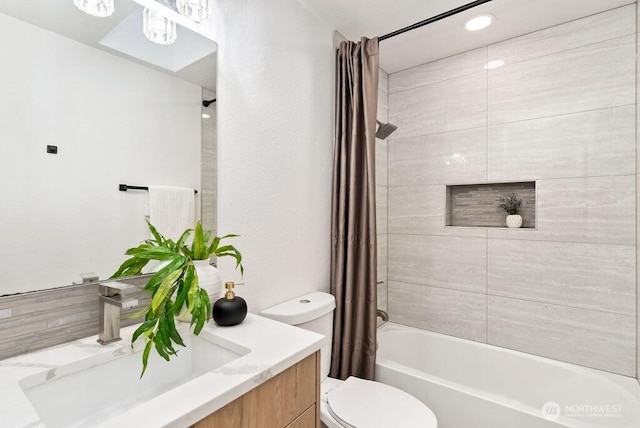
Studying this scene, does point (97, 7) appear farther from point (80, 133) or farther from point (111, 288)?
point (111, 288)

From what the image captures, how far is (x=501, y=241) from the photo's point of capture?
82.1 inches

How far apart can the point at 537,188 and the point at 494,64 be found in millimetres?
881

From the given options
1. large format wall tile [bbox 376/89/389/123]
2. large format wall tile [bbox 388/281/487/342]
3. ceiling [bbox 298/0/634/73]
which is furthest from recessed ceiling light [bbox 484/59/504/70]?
large format wall tile [bbox 388/281/487/342]

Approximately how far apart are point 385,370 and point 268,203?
3.88ft

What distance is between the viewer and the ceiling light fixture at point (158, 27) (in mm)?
1082

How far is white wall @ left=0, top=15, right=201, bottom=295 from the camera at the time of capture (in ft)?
2.73

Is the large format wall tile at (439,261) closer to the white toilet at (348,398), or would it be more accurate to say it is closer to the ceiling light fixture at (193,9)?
the white toilet at (348,398)

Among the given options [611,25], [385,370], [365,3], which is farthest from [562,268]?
[365,3]

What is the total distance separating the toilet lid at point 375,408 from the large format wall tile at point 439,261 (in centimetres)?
100

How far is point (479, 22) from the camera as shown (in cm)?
186

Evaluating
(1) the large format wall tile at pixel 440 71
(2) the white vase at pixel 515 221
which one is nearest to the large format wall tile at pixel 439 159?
(2) the white vase at pixel 515 221

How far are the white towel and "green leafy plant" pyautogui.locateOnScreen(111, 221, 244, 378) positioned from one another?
45mm

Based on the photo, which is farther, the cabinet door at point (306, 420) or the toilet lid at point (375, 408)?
the toilet lid at point (375, 408)

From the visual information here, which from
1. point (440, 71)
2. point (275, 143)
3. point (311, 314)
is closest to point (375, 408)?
point (311, 314)
